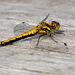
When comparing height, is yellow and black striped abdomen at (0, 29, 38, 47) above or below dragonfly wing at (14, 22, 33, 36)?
below

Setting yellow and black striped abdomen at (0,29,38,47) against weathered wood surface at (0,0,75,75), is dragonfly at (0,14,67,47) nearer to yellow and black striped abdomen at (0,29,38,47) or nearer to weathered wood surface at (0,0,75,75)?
yellow and black striped abdomen at (0,29,38,47)

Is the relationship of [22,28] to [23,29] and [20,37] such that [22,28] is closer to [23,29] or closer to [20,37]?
[23,29]

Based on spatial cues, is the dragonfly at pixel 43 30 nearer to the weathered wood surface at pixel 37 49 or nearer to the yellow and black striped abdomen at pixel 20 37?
the yellow and black striped abdomen at pixel 20 37

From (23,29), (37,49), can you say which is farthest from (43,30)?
(37,49)

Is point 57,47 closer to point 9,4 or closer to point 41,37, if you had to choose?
point 41,37

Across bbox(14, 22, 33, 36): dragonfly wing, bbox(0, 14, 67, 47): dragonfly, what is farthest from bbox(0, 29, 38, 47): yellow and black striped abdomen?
bbox(14, 22, 33, 36): dragonfly wing

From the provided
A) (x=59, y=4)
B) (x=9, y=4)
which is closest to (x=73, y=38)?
(x=59, y=4)

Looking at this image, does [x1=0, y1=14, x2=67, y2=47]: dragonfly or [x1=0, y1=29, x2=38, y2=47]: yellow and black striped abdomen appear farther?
[x1=0, y1=14, x2=67, y2=47]: dragonfly

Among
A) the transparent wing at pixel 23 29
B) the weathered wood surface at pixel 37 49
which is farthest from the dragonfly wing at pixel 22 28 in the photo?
the weathered wood surface at pixel 37 49
